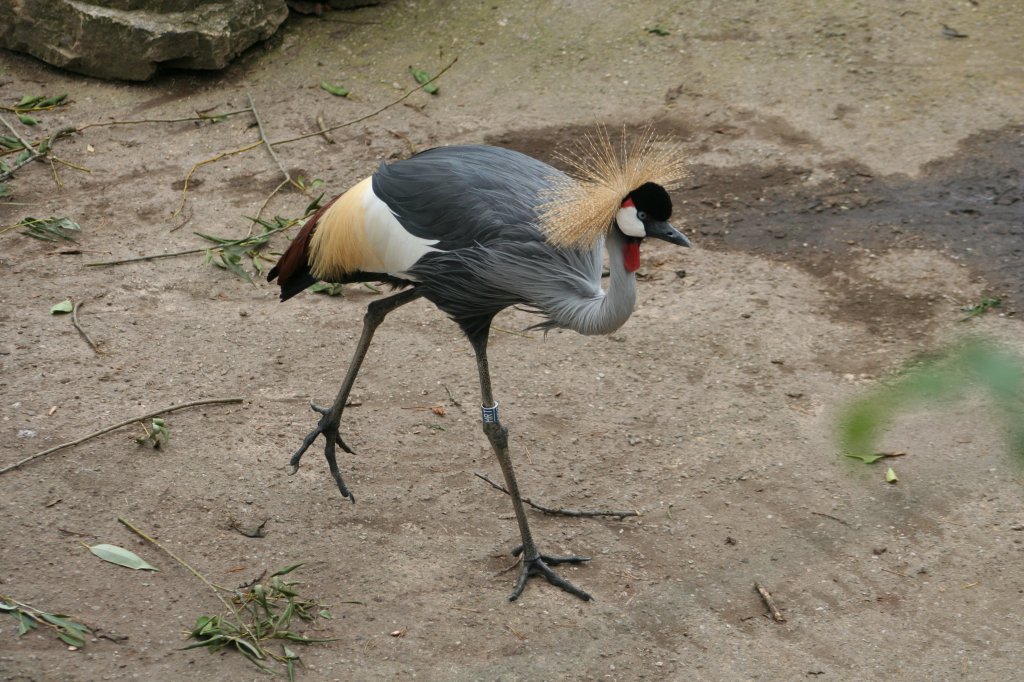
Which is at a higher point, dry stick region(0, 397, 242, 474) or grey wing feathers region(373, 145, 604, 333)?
grey wing feathers region(373, 145, 604, 333)

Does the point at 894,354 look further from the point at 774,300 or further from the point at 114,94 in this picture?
the point at 114,94

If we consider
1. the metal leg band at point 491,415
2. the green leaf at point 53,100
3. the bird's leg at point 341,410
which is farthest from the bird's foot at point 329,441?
the green leaf at point 53,100

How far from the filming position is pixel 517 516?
3617 mm

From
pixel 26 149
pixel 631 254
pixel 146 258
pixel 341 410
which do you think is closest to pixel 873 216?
pixel 631 254

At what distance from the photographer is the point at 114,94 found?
22.1 ft

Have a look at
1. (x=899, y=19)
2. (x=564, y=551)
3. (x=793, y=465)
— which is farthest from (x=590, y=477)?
(x=899, y=19)

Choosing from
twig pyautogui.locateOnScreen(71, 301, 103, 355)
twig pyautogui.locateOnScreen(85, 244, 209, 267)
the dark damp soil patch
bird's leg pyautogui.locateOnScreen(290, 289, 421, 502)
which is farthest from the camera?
twig pyautogui.locateOnScreen(85, 244, 209, 267)

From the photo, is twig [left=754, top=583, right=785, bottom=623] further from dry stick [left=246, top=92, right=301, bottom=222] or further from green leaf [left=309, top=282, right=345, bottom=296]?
dry stick [left=246, top=92, right=301, bottom=222]

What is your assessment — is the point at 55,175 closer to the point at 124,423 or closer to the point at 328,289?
the point at 328,289

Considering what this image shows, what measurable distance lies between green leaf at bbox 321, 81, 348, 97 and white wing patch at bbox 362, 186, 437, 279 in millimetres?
3177

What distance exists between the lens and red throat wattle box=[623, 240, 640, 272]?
3.29m

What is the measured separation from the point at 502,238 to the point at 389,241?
41 cm

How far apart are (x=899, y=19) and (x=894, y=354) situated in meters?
3.06

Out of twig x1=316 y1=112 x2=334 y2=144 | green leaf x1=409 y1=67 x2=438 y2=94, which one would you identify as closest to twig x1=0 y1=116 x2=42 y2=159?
twig x1=316 y1=112 x2=334 y2=144
